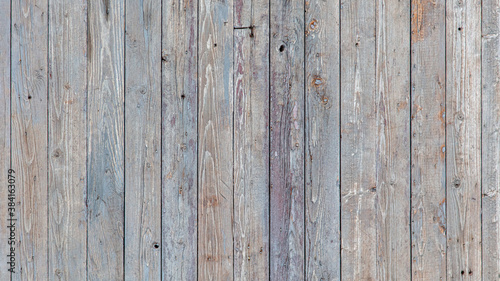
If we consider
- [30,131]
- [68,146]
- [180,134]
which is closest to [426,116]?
[180,134]

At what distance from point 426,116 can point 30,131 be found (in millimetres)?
1624

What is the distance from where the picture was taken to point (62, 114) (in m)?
1.49

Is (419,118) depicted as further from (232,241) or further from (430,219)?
(232,241)

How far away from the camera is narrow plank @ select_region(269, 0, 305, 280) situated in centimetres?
145

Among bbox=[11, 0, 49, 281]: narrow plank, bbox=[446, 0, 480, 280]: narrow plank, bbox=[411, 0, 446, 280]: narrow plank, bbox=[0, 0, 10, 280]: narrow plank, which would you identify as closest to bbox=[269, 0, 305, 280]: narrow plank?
bbox=[411, 0, 446, 280]: narrow plank

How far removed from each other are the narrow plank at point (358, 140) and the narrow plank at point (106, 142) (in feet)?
2.99

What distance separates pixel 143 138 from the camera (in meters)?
1.47

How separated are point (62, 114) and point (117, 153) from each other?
0.28 m

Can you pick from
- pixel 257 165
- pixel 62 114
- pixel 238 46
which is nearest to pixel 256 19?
pixel 238 46

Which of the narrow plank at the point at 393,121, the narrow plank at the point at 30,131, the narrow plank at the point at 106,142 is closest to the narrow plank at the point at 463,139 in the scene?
the narrow plank at the point at 393,121

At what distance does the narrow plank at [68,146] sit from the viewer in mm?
1486

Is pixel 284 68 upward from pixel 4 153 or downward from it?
upward

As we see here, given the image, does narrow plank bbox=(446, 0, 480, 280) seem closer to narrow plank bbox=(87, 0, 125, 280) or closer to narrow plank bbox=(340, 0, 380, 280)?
narrow plank bbox=(340, 0, 380, 280)

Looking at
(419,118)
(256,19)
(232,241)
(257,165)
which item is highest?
(256,19)
